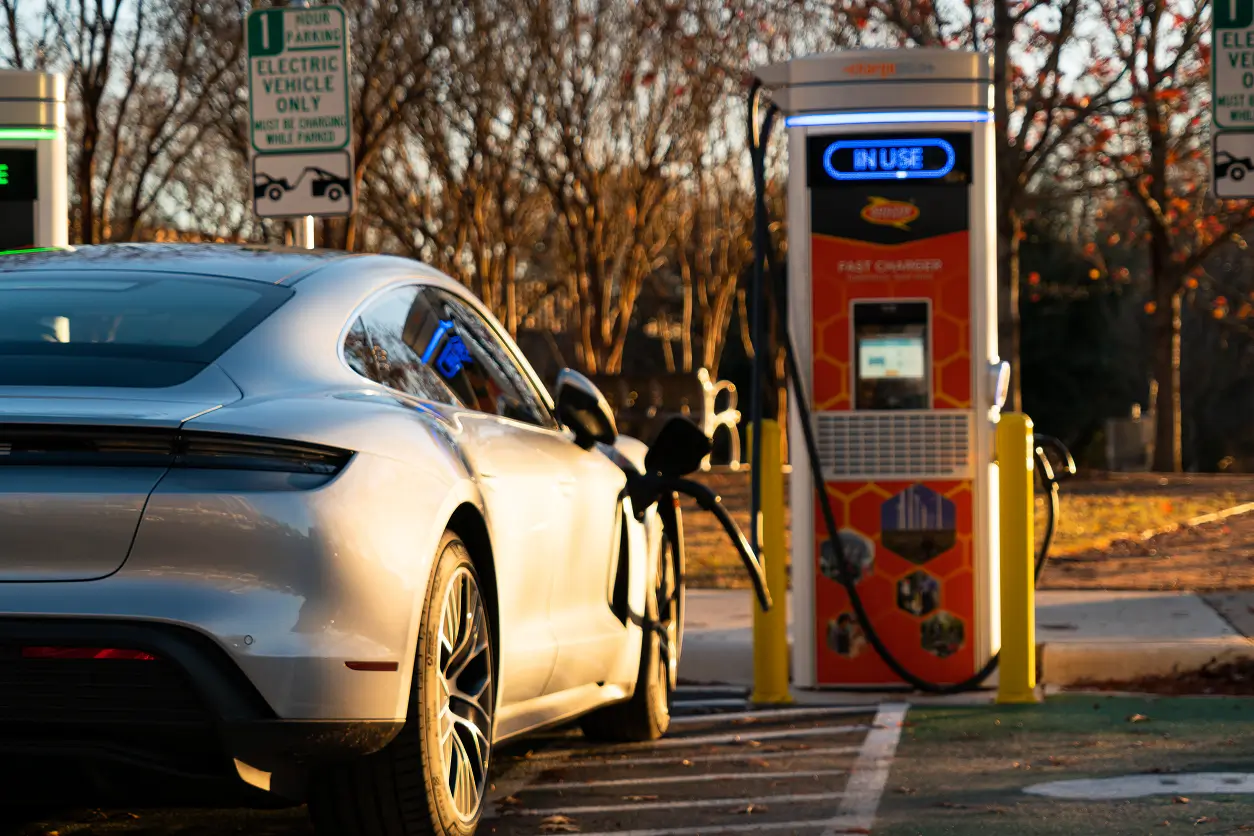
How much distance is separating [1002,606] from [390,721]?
4.08m

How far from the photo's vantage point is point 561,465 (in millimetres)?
5723

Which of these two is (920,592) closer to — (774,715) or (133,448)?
(774,715)

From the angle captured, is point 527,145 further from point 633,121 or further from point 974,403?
point 974,403

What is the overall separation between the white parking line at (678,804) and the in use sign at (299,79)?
4336 millimetres

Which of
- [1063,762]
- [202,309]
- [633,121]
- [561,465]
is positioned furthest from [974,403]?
[633,121]

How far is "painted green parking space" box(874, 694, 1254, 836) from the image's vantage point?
5.21 meters

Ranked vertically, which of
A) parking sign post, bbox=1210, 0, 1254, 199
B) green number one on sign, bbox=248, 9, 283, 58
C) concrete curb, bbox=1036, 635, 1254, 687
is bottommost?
concrete curb, bbox=1036, 635, 1254, 687

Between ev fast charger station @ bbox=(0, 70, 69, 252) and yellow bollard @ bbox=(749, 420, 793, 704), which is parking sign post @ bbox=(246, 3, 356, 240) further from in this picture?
yellow bollard @ bbox=(749, 420, 793, 704)

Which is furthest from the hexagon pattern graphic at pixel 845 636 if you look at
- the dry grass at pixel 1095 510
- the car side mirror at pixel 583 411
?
the dry grass at pixel 1095 510

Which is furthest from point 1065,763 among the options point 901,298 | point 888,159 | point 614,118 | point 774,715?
point 614,118

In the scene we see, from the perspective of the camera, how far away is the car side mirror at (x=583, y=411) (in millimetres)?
5703

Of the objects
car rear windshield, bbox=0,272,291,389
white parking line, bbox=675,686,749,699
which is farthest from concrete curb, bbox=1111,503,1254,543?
car rear windshield, bbox=0,272,291,389

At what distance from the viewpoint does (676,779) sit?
241 inches

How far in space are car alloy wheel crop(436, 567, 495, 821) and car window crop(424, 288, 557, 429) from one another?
2.44 ft
